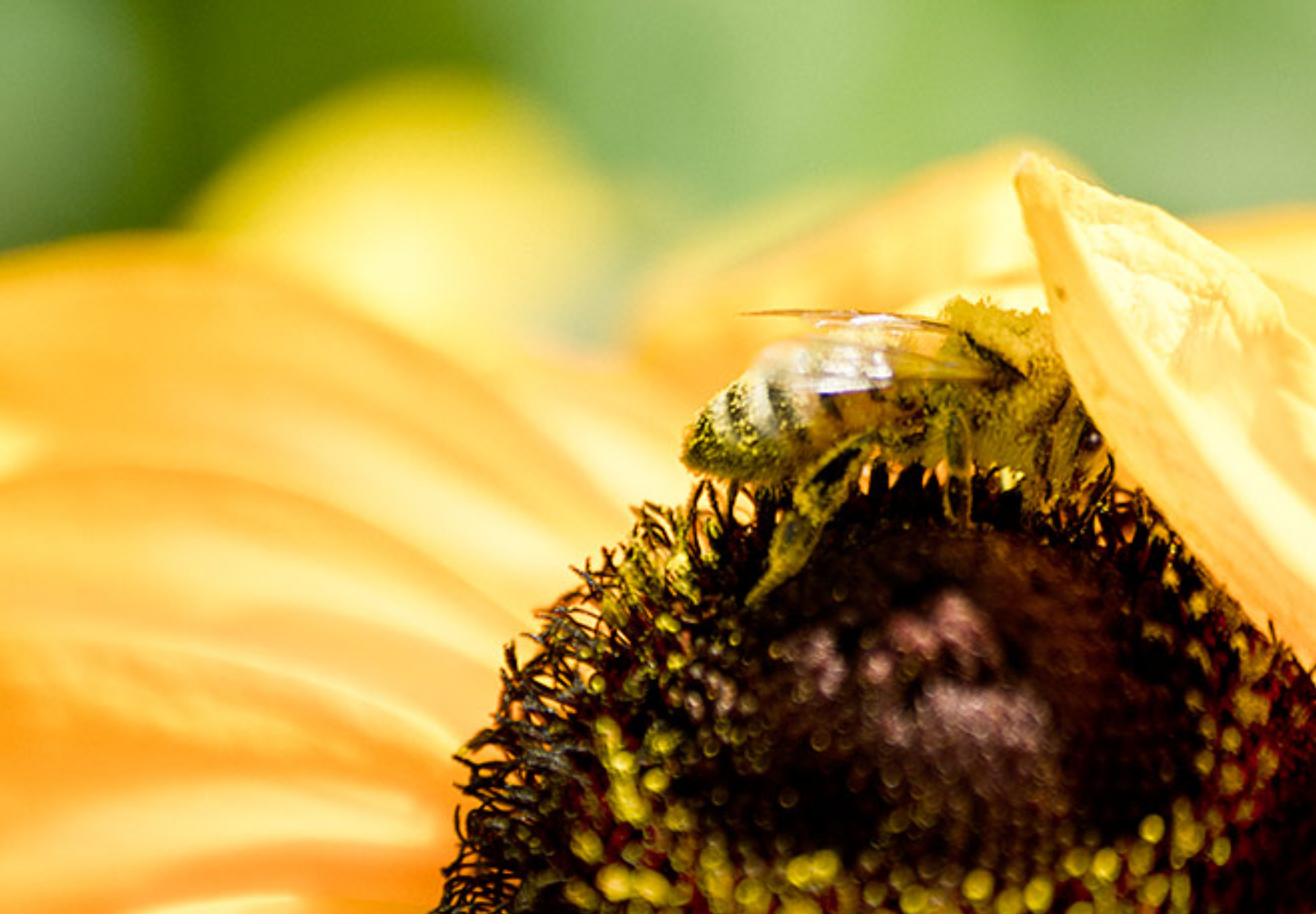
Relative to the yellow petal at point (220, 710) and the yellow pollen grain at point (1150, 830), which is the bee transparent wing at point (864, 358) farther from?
the yellow petal at point (220, 710)

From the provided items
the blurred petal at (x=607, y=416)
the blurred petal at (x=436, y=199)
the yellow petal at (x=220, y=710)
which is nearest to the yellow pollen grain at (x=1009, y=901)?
the yellow petal at (x=220, y=710)

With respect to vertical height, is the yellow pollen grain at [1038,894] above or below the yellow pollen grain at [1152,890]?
above

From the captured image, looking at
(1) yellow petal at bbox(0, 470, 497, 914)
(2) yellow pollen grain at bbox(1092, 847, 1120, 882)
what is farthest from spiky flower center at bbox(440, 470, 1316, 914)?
(1) yellow petal at bbox(0, 470, 497, 914)

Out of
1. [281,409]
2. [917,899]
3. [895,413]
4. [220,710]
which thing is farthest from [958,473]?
[281,409]

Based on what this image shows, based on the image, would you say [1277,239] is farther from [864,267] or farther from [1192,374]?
[1192,374]

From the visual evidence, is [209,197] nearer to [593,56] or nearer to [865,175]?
[593,56]

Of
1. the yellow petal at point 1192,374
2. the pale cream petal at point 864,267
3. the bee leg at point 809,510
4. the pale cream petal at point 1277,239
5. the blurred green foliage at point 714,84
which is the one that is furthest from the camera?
the blurred green foliage at point 714,84

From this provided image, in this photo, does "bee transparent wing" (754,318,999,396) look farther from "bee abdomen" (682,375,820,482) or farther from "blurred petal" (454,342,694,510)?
"blurred petal" (454,342,694,510)
